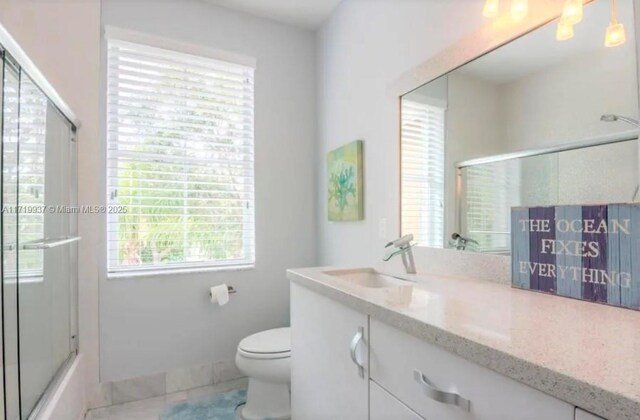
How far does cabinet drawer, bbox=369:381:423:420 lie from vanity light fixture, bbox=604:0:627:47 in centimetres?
110

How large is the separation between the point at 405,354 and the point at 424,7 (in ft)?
4.97

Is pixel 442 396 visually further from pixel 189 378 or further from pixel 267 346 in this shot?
pixel 189 378

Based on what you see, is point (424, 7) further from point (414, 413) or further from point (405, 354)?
point (414, 413)

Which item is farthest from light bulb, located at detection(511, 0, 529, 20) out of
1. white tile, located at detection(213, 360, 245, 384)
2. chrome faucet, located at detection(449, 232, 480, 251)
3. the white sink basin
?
white tile, located at detection(213, 360, 245, 384)

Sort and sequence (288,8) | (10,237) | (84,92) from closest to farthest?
(10,237) < (84,92) < (288,8)

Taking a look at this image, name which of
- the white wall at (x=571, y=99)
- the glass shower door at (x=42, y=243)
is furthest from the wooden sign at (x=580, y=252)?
the glass shower door at (x=42, y=243)

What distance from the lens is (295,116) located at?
2676mm

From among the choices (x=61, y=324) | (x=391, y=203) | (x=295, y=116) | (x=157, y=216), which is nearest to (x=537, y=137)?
(x=391, y=203)

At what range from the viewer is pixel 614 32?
→ 97 centimetres

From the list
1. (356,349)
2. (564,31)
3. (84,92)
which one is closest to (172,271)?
(84,92)

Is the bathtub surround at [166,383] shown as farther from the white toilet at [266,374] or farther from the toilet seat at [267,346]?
the toilet seat at [267,346]

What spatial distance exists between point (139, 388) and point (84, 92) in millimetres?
1789

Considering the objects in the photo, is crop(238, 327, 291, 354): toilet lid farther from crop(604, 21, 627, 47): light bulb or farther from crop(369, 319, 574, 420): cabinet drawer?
crop(604, 21, 627, 47): light bulb

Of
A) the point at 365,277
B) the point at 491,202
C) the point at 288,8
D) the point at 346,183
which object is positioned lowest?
the point at 365,277
